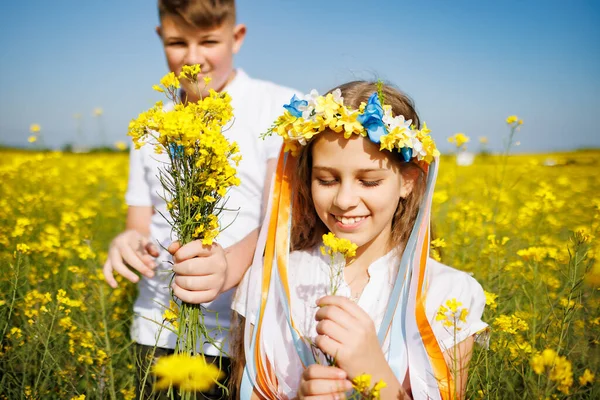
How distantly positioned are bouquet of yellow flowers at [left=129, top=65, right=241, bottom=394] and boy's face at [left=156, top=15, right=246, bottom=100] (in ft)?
2.39

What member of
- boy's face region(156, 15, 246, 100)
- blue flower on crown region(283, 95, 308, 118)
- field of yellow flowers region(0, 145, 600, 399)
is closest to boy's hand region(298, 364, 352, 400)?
field of yellow flowers region(0, 145, 600, 399)

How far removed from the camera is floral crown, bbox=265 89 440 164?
55.6 inches

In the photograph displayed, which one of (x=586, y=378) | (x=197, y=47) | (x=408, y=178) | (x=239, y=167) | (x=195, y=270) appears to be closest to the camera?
(x=586, y=378)

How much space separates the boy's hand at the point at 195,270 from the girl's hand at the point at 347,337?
304mm

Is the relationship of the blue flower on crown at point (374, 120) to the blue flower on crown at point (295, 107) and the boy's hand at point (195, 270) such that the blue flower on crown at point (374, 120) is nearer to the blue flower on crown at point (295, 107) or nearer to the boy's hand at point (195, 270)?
the blue flower on crown at point (295, 107)

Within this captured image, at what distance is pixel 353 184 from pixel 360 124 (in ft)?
0.60

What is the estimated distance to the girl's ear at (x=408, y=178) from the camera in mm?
1608

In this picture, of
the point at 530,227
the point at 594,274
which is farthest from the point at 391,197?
the point at 530,227

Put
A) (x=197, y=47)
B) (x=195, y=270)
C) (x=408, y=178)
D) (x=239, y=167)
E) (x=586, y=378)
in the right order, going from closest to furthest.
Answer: (x=586, y=378), (x=195, y=270), (x=408, y=178), (x=197, y=47), (x=239, y=167)

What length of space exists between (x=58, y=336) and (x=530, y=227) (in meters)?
3.09

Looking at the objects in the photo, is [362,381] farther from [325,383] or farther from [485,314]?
[485,314]

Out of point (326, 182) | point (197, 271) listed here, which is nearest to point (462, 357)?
point (326, 182)

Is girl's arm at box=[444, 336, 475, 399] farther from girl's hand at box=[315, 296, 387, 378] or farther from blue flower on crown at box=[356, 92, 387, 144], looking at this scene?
blue flower on crown at box=[356, 92, 387, 144]

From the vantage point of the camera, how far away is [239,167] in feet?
6.54
